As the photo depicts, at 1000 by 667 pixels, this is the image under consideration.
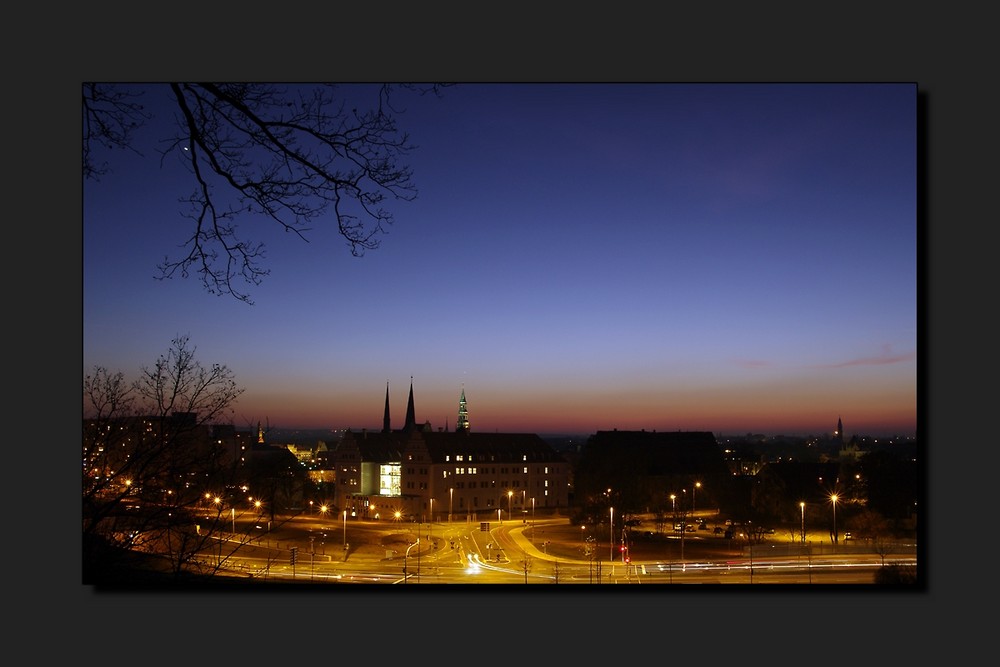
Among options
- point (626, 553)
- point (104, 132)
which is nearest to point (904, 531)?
point (626, 553)

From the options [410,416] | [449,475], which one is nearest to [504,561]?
[449,475]

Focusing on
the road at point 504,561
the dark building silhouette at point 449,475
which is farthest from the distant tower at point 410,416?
the road at point 504,561

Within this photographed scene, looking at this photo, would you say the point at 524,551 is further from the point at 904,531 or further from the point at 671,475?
the point at 671,475

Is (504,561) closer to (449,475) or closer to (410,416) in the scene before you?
(449,475)

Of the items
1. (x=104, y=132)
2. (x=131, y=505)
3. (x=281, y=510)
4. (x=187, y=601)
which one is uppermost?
(x=104, y=132)

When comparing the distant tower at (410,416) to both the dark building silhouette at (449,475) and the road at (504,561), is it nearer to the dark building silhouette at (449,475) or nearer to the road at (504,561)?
the dark building silhouette at (449,475)

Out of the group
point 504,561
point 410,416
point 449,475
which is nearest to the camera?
point 504,561

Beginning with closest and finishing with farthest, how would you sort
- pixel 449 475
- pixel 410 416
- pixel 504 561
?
1. pixel 504 561
2. pixel 449 475
3. pixel 410 416

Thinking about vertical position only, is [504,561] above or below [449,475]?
above

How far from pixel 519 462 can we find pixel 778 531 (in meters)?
10.6

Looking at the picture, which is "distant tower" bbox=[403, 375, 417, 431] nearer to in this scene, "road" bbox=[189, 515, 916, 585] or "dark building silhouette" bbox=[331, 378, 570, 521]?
"dark building silhouette" bbox=[331, 378, 570, 521]

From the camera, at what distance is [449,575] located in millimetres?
12875

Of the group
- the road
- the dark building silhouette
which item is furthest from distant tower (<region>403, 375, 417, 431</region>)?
the road

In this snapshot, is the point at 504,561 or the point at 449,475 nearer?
the point at 504,561
